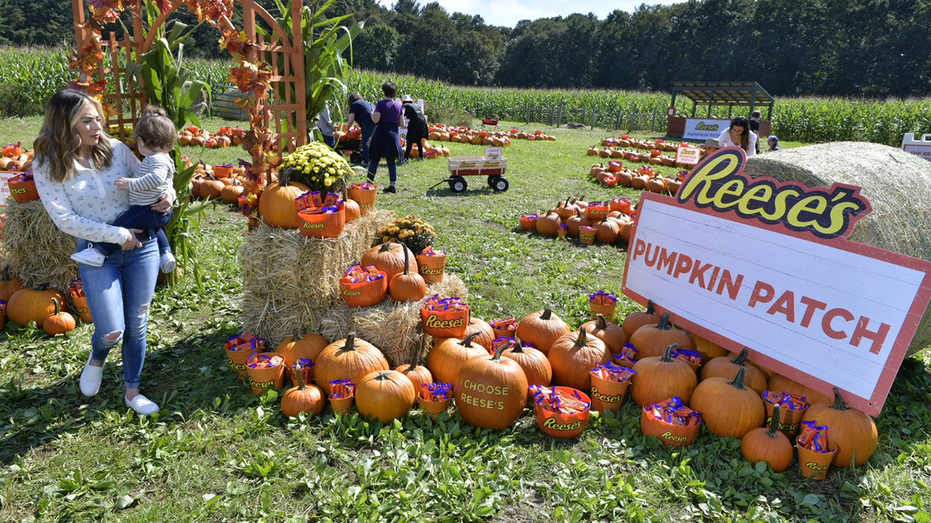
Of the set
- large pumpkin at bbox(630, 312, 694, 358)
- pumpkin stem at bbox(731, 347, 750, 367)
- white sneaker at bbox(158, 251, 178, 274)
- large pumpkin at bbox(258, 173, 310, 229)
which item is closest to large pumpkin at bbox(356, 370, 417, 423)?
large pumpkin at bbox(258, 173, 310, 229)

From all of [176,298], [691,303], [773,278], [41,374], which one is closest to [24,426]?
[41,374]

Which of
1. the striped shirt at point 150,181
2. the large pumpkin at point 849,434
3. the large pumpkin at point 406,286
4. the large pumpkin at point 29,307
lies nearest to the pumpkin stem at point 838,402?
the large pumpkin at point 849,434

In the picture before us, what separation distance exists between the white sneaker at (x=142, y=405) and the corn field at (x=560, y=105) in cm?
1950

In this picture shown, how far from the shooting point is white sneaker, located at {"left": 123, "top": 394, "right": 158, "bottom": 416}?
356 cm

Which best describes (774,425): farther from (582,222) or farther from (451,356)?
(582,222)

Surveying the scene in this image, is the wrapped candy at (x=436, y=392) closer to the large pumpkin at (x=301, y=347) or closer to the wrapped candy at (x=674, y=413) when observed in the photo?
the large pumpkin at (x=301, y=347)

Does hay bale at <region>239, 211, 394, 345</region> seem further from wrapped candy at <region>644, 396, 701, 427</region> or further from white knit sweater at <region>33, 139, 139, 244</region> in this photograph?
wrapped candy at <region>644, 396, 701, 427</region>

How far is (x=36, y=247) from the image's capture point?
4.93 meters

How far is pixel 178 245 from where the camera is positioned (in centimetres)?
555

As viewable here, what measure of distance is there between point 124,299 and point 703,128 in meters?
25.4

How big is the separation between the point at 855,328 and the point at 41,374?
5.65 meters

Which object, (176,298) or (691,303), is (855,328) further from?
(176,298)

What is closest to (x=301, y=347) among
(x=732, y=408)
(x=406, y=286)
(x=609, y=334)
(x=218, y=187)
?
(x=406, y=286)

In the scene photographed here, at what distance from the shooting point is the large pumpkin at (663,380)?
3703 mm
